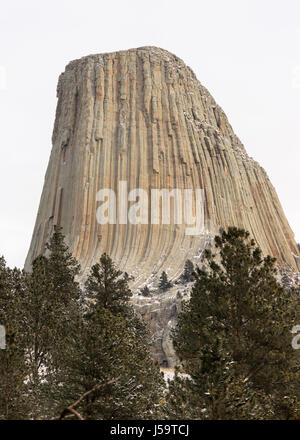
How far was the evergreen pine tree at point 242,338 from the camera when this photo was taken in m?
14.4

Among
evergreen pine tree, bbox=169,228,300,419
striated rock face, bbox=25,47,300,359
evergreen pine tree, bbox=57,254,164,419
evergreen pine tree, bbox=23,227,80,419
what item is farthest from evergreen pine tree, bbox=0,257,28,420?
striated rock face, bbox=25,47,300,359

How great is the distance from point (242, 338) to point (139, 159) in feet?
161

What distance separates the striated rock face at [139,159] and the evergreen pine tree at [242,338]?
39960 millimetres

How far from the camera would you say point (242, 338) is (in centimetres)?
1811

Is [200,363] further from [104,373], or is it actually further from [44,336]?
[44,336]

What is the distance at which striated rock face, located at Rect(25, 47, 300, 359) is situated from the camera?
204 feet

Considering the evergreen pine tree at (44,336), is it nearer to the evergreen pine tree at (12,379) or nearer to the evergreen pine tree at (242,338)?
the evergreen pine tree at (12,379)

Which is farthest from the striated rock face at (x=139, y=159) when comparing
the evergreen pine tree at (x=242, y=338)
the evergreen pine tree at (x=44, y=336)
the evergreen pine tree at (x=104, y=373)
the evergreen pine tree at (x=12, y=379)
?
the evergreen pine tree at (x=12, y=379)

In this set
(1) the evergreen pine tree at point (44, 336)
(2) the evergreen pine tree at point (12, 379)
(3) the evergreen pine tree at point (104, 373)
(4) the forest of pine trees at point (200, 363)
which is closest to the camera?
(4) the forest of pine trees at point (200, 363)

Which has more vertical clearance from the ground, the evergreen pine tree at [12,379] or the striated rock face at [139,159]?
the striated rock face at [139,159]

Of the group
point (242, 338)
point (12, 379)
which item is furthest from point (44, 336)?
point (242, 338)

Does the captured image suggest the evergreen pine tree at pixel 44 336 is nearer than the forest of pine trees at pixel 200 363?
A: No
